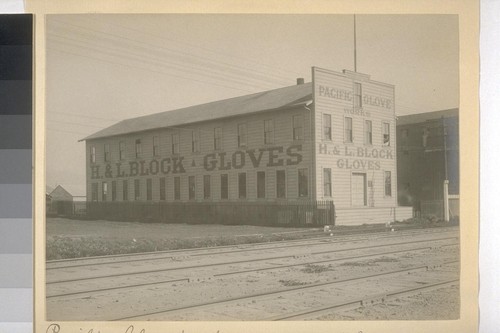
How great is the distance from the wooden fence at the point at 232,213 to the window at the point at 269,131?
→ 60 cm

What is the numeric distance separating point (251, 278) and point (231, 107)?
162 centimetres

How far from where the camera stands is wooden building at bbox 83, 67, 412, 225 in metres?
5.41

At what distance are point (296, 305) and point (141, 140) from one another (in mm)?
2073

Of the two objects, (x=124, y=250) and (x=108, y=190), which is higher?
(x=108, y=190)

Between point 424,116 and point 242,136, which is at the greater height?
point 424,116

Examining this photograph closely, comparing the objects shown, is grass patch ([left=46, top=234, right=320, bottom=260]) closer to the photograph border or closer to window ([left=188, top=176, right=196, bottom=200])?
the photograph border

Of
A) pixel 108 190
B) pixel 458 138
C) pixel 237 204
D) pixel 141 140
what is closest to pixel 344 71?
pixel 458 138

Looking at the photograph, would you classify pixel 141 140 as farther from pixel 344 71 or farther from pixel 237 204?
pixel 344 71

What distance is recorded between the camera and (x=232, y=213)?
544 centimetres

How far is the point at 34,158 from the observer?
17.3 ft

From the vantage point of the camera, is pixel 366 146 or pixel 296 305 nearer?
pixel 296 305

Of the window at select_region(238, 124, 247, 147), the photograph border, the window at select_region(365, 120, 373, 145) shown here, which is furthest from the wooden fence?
the photograph border

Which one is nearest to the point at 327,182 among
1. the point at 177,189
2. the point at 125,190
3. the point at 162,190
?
the point at 177,189

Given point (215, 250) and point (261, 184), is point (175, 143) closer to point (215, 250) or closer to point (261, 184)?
point (261, 184)
